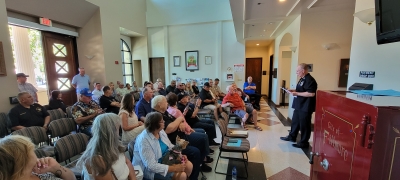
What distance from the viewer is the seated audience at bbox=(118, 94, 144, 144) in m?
2.17

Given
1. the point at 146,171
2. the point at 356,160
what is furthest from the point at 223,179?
the point at 356,160

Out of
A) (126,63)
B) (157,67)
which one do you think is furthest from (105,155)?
(126,63)

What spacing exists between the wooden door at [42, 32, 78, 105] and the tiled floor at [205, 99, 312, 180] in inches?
195

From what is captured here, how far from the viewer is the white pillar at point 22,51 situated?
570cm

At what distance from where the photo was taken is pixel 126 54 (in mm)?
8117

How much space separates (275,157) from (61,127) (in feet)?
10.8

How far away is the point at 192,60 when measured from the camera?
7.95 meters

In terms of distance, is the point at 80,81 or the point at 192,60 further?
the point at 192,60

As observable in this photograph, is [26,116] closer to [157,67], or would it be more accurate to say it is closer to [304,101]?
[304,101]

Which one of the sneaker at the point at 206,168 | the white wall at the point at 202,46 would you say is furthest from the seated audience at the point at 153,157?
the white wall at the point at 202,46

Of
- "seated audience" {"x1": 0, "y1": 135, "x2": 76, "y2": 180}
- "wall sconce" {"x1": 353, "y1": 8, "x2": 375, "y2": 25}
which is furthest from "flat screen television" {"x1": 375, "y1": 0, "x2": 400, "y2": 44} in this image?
"seated audience" {"x1": 0, "y1": 135, "x2": 76, "y2": 180}

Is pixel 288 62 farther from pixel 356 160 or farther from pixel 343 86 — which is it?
pixel 356 160

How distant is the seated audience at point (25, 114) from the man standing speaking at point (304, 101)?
4.28 meters

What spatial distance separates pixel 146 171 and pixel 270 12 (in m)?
3.88
